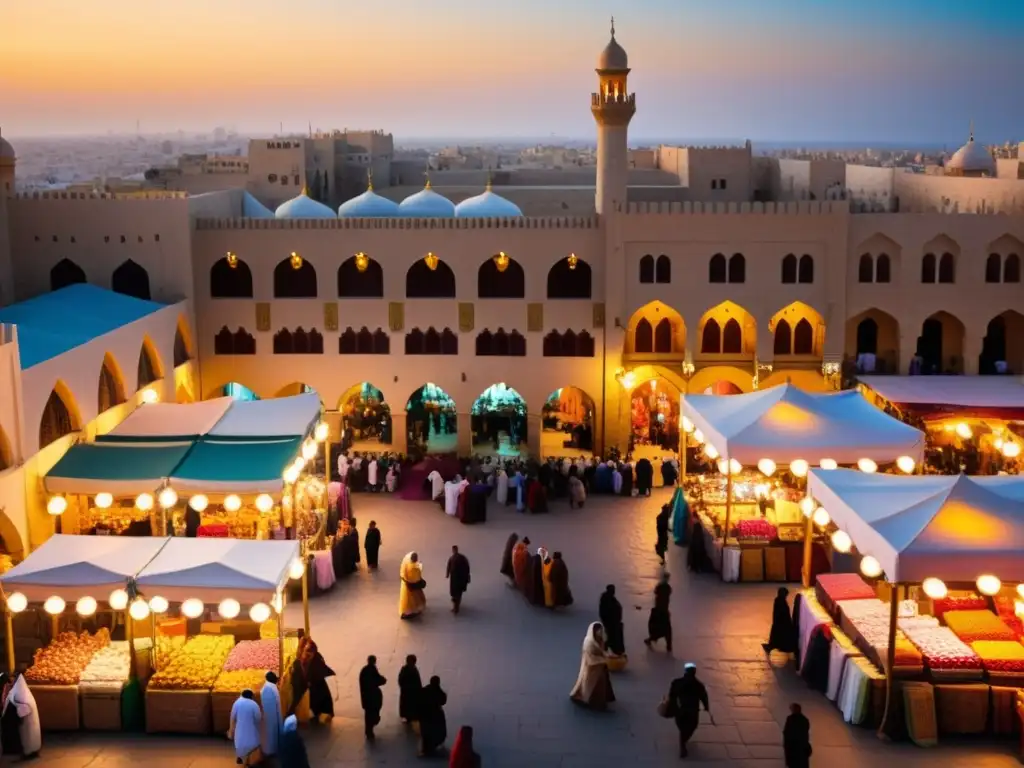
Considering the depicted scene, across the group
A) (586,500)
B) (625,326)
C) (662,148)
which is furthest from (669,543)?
(662,148)

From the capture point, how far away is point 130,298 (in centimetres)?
2139

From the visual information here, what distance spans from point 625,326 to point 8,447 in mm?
12213

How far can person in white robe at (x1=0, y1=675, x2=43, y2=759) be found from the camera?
37.4 feet

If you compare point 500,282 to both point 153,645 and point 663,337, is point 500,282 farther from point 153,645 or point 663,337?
point 153,645

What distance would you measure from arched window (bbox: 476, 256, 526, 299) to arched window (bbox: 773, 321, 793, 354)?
5199 mm

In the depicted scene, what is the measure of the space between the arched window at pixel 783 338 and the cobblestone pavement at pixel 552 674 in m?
6.37

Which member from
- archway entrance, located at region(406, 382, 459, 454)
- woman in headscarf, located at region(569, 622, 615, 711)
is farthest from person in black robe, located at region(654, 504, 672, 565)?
archway entrance, located at region(406, 382, 459, 454)

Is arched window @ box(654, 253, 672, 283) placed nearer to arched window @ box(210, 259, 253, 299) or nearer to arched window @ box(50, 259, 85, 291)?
arched window @ box(210, 259, 253, 299)

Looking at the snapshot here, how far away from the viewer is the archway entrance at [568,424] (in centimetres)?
2434

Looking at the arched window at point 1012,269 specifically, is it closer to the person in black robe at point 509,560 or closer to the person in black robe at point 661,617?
the person in black robe at point 509,560

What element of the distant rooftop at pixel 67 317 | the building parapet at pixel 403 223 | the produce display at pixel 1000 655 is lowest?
the produce display at pixel 1000 655

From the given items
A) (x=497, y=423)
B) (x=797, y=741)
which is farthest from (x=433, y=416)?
(x=797, y=741)

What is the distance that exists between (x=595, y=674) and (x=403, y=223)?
12.6 m

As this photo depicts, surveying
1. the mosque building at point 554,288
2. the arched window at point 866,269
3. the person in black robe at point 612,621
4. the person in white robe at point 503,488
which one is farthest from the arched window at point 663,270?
the person in black robe at point 612,621
